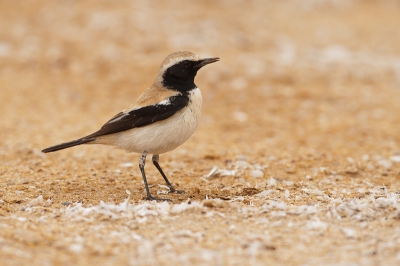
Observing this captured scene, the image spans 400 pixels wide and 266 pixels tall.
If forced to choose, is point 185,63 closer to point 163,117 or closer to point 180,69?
point 180,69

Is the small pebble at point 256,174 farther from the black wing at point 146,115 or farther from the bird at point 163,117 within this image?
the black wing at point 146,115

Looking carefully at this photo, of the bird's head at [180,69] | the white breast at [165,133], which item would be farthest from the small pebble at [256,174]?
the bird's head at [180,69]

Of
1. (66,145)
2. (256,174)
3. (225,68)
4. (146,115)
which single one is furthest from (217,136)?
(66,145)

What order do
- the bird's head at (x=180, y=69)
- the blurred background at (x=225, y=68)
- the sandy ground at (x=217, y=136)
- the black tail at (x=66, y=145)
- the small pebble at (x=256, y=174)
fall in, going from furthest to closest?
the blurred background at (x=225, y=68)
the small pebble at (x=256, y=174)
the bird's head at (x=180, y=69)
the black tail at (x=66, y=145)
the sandy ground at (x=217, y=136)

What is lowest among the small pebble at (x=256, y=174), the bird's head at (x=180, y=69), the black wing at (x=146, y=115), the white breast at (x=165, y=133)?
the small pebble at (x=256, y=174)

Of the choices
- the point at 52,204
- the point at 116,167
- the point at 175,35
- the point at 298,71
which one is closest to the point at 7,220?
the point at 52,204

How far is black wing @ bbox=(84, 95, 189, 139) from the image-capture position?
20.8ft

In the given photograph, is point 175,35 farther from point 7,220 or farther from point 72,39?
point 7,220

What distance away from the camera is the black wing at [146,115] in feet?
20.8

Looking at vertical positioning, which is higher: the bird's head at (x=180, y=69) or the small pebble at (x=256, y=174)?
the bird's head at (x=180, y=69)

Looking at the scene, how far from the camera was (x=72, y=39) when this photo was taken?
1423cm

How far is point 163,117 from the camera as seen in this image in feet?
20.7

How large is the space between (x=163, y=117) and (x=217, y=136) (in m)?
3.84

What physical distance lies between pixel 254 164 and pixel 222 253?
12.5ft
